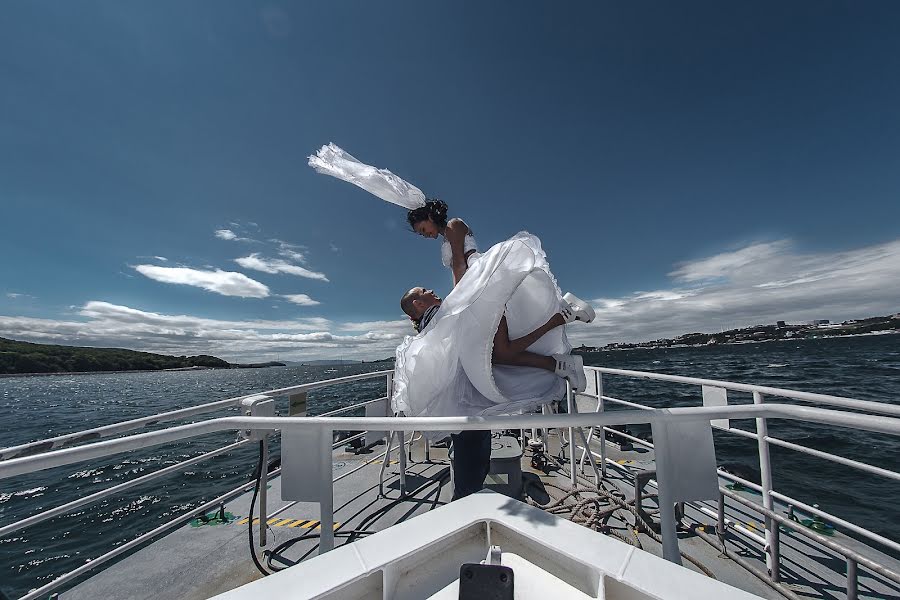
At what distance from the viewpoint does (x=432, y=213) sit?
206cm

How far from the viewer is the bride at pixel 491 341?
1609mm

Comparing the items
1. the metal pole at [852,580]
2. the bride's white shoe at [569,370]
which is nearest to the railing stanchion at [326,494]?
the bride's white shoe at [569,370]

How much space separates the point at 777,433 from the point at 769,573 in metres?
11.5

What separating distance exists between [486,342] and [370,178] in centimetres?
115

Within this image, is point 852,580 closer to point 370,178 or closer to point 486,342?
point 486,342

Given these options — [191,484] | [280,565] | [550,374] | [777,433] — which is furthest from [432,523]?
[777,433]

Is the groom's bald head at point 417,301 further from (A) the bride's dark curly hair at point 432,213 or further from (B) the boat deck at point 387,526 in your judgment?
(B) the boat deck at point 387,526

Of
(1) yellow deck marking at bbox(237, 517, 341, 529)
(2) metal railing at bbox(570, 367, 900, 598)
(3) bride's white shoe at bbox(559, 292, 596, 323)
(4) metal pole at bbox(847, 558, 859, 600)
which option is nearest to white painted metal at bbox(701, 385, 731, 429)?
(2) metal railing at bbox(570, 367, 900, 598)

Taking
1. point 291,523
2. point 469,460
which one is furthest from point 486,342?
point 291,523

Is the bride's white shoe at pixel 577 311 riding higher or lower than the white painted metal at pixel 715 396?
higher

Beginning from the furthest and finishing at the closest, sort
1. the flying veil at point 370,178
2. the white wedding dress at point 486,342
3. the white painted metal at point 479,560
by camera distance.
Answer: the flying veil at point 370,178 < the white wedding dress at point 486,342 < the white painted metal at point 479,560

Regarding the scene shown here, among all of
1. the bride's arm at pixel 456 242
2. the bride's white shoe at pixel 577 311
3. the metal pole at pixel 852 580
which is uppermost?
the bride's arm at pixel 456 242

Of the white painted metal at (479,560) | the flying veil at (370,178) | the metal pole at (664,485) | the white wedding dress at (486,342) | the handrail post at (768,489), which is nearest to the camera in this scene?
the white painted metal at (479,560)

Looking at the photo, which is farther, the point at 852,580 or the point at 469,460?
the point at 469,460
